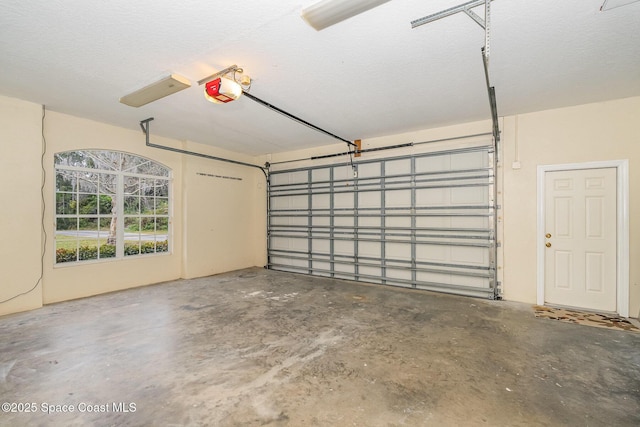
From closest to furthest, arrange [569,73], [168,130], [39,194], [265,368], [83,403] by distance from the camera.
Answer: [83,403] → [265,368] → [569,73] → [39,194] → [168,130]

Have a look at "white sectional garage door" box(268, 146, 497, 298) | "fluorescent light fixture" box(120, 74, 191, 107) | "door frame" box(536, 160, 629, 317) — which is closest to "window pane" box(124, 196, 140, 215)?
"fluorescent light fixture" box(120, 74, 191, 107)

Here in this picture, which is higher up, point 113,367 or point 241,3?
point 241,3

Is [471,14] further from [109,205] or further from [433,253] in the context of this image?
[109,205]

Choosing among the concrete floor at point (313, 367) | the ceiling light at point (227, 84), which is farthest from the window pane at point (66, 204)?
the ceiling light at point (227, 84)

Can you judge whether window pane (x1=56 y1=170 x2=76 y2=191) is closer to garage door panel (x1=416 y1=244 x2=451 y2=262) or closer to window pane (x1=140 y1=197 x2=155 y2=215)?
window pane (x1=140 y1=197 x2=155 y2=215)

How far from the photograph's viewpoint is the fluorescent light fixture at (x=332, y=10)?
1740mm

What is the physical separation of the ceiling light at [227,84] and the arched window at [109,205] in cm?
305

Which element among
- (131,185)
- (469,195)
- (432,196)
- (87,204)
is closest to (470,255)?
(469,195)

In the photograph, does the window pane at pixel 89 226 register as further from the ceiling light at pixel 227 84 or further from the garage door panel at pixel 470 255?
the garage door panel at pixel 470 255

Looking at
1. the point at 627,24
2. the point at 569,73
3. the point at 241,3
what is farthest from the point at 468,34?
the point at 241,3

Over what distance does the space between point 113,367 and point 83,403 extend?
47 cm

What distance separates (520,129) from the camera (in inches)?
165

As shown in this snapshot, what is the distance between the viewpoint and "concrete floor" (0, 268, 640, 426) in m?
1.81

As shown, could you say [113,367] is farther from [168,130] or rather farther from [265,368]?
[168,130]
